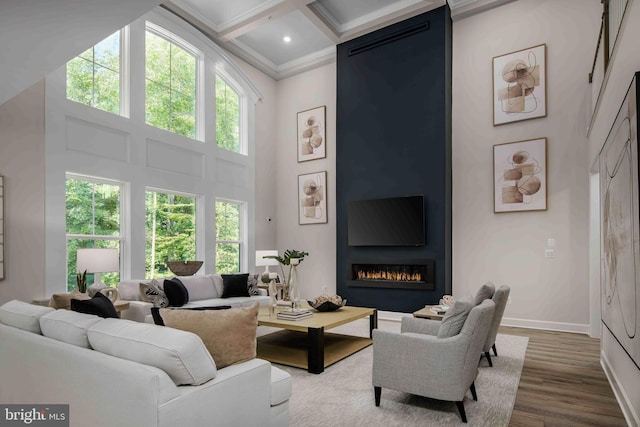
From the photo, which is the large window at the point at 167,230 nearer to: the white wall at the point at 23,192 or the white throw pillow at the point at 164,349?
the white wall at the point at 23,192

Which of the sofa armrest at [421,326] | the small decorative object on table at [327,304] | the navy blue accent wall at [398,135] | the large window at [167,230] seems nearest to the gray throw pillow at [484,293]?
the sofa armrest at [421,326]

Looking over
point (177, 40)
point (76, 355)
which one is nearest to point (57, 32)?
point (76, 355)

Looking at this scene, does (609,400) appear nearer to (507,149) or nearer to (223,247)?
(507,149)

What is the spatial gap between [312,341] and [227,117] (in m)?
5.01

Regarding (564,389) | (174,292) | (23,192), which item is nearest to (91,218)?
(23,192)

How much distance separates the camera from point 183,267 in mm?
5828

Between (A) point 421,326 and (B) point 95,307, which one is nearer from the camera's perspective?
(B) point 95,307

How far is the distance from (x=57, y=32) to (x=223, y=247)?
4.91 m

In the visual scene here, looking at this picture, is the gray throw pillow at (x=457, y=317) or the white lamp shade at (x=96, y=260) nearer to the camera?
the gray throw pillow at (x=457, y=317)

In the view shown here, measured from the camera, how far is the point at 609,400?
2.90 meters

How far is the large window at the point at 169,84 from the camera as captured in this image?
5.91 metres

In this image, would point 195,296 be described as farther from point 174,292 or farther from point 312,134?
point 312,134

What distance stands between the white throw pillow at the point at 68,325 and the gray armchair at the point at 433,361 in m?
1.78

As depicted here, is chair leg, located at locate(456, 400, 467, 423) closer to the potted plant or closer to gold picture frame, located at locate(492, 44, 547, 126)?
the potted plant
